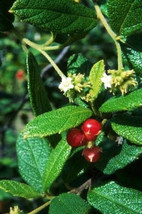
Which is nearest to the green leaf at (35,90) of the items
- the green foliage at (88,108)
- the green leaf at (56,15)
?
the green foliage at (88,108)

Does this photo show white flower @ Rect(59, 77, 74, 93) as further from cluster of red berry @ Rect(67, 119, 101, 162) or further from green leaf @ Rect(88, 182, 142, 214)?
green leaf @ Rect(88, 182, 142, 214)

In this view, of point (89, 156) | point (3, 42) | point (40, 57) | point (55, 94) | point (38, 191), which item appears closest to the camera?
point (89, 156)

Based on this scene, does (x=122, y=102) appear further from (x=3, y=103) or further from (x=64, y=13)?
(x=3, y=103)

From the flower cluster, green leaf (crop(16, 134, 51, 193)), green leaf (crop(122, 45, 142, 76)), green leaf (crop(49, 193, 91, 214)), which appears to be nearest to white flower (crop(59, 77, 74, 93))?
the flower cluster

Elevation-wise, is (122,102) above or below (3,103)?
above

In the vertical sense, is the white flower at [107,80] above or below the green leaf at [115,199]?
above

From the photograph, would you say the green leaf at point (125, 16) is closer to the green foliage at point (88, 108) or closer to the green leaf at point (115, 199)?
the green foliage at point (88, 108)

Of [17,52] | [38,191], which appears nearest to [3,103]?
[17,52]
